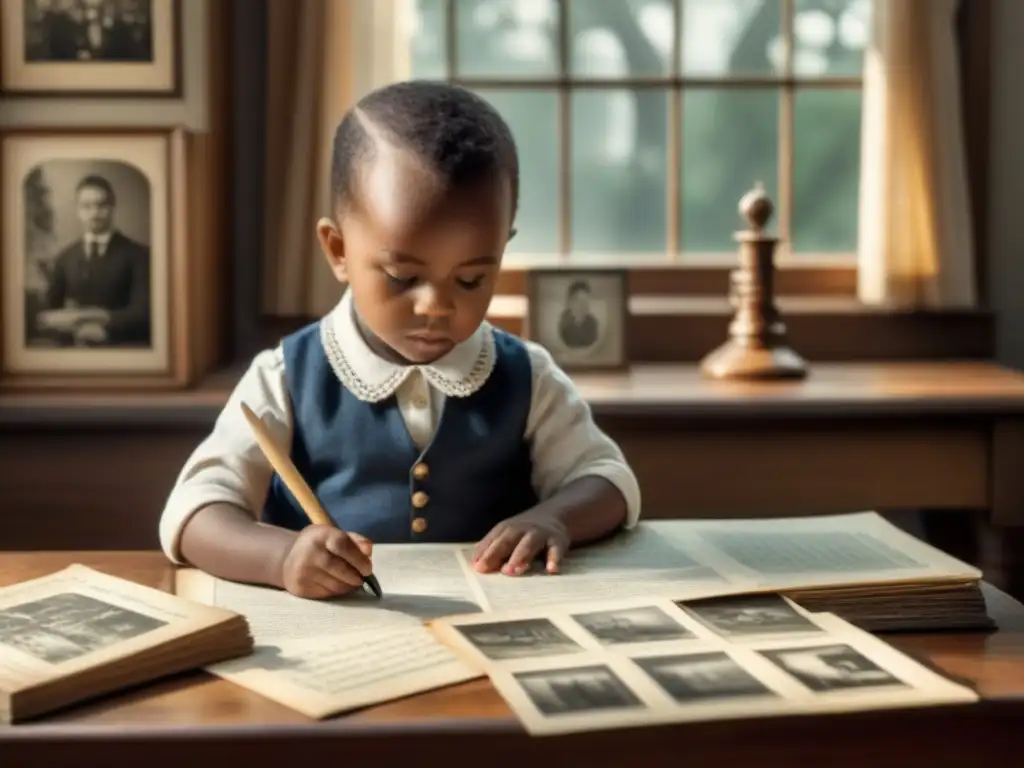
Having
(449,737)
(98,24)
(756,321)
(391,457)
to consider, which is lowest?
(449,737)

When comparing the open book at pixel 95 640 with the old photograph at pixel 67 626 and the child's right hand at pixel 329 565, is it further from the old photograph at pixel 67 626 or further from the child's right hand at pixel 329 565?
the child's right hand at pixel 329 565

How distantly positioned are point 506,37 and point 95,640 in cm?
211

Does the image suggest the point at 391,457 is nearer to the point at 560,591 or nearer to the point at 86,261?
the point at 560,591

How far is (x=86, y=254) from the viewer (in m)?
2.37

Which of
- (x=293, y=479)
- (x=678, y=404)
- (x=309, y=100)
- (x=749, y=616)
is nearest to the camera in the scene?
Answer: (x=749, y=616)

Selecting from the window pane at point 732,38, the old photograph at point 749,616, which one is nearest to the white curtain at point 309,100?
the window pane at point 732,38

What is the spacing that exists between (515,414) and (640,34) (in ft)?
4.99

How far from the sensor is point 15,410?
7.09ft

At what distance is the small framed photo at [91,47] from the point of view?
94.4 inches

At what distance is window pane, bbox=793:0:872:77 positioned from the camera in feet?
9.53

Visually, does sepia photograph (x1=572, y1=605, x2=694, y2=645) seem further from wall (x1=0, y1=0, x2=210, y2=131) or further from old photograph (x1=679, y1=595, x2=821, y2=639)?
wall (x1=0, y1=0, x2=210, y2=131)

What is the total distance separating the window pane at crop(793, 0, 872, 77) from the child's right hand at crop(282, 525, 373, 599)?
2.03 metres

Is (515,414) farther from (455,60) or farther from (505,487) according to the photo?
(455,60)

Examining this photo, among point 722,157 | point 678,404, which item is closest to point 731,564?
point 678,404
